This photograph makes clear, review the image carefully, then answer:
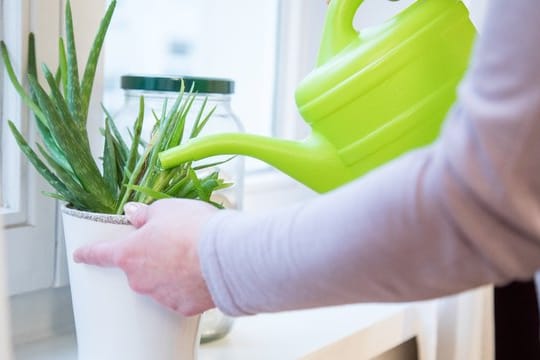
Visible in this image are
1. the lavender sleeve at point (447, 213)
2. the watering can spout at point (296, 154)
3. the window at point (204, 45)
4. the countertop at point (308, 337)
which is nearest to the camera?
the lavender sleeve at point (447, 213)

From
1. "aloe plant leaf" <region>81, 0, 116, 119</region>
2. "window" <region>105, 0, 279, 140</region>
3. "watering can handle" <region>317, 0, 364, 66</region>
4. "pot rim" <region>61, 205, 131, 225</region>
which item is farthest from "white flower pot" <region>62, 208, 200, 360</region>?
"window" <region>105, 0, 279, 140</region>

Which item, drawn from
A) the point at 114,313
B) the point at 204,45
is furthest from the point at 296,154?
the point at 204,45

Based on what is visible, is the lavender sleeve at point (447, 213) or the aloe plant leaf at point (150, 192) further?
the aloe plant leaf at point (150, 192)

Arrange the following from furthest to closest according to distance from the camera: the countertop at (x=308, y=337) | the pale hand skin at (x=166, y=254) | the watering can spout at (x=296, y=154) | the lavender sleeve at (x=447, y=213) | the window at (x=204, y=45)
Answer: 1. the window at (x=204, y=45)
2. the countertop at (x=308, y=337)
3. the watering can spout at (x=296, y=154)
4. the pale hand skin at (x=166, y=254)
5. the lavender sleeve at (x=447, y=213)

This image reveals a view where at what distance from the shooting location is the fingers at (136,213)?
544 mm

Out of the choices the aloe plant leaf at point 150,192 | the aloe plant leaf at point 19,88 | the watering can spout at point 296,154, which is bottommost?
the aloe plant leaf at point 150,192

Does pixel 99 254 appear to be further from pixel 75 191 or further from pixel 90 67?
pixel 90 67

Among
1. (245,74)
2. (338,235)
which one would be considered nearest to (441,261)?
(338,235)

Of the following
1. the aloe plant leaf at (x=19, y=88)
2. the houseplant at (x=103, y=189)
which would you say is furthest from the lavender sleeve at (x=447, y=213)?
the aloe plant leaf at (x=19, y=88)

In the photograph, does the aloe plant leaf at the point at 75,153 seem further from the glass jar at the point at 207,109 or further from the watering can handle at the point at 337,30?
the watering can handle at the point at 337,30

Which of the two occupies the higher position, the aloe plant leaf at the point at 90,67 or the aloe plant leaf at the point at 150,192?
the aloe plant leaf at the point at 90,67

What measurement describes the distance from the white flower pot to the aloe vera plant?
0.03 m

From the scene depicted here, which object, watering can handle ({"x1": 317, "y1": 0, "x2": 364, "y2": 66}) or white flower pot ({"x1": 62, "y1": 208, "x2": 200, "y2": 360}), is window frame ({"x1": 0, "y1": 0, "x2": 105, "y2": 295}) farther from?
watering can handle ({"x1": 317, "y1": 0, "x2": 364, "y2": 66})

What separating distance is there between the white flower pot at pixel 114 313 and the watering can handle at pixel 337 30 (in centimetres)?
23
